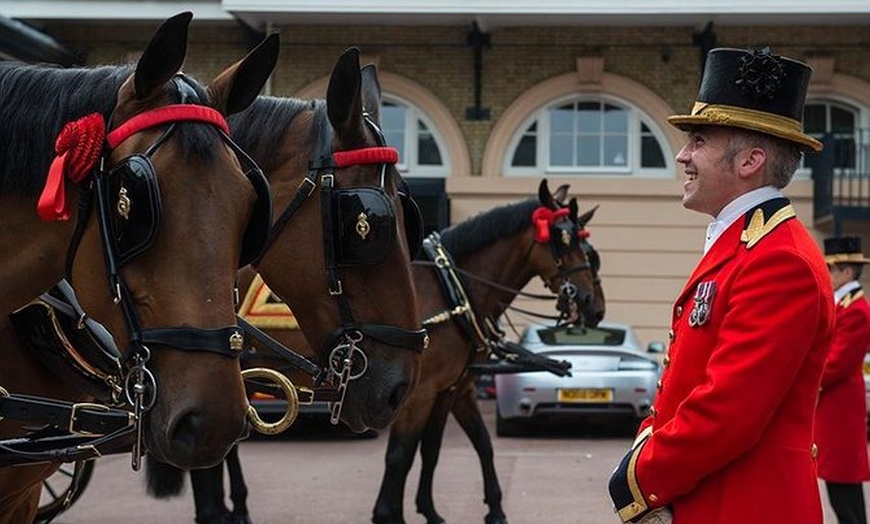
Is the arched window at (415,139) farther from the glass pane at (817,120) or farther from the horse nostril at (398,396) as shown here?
the horse nostril at (398,396)

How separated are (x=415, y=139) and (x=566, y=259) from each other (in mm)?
9481

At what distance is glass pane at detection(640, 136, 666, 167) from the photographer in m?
18.3

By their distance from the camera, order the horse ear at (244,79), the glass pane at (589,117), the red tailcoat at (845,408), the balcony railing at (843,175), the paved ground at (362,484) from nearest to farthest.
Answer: the horse ear at (244,79), the red tailcoat at (845,408), the paved ground at (362,484), the balcony railing at (843,175), the glass pane at (589,117)

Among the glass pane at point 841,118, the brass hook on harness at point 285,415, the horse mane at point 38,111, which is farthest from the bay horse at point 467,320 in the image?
the glass pane at point 841,118

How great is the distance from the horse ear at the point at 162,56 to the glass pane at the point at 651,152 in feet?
52.5

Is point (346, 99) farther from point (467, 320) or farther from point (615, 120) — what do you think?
point (615, 120)

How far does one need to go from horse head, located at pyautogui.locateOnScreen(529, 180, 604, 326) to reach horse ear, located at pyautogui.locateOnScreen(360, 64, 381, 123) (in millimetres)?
3735

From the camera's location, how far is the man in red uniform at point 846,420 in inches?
275

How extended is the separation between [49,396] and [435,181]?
1441 centimetres

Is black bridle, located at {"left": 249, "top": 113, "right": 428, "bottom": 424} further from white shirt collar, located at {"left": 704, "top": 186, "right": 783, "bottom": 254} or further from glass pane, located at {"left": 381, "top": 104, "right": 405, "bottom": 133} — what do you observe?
glass pane, located at {"left": 381, "top": 104, "right": 405, "bottom": 133}

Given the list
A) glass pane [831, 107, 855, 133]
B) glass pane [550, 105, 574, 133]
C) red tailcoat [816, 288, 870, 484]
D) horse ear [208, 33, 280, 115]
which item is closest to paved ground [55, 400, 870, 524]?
red tailcoat [816, 288, 870, 484]

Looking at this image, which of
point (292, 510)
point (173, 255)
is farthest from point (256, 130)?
point (292, 510)

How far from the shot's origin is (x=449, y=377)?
775 centimetres

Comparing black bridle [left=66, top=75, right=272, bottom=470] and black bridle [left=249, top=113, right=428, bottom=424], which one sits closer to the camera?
black bridle [left=66, top=75, right=272, bottom=470]
